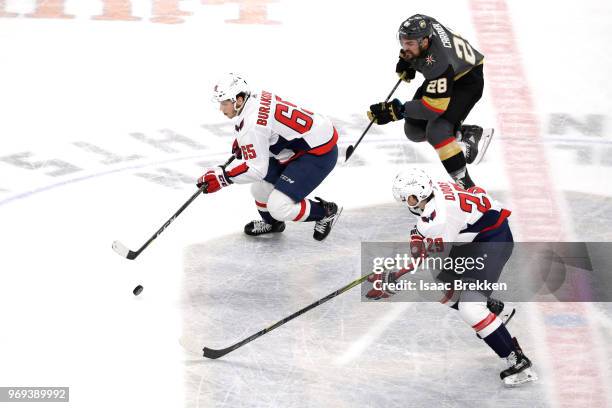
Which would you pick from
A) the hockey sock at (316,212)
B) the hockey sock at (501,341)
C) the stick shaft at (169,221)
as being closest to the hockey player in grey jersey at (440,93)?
the hockey sock at (316,212)

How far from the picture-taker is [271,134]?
5945 millimetres

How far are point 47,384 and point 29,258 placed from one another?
1217 mm

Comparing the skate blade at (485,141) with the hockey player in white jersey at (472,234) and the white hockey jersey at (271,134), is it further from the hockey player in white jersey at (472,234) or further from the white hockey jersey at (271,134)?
the hockey player in white jersey at (472,234)

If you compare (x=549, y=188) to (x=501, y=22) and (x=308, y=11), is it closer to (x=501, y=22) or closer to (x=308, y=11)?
(x=501, y=22)

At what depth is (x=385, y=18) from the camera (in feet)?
30.9

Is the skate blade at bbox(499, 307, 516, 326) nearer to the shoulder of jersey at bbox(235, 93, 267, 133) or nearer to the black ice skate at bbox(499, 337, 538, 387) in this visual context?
the black ice skate at bbox(499, 337, 538, 387)

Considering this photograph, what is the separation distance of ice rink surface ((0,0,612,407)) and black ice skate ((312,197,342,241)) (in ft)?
0.24

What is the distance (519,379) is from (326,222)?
67.0 inches

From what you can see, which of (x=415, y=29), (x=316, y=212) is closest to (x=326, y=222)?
(x=316, y=212)

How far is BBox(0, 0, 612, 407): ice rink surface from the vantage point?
201 inches

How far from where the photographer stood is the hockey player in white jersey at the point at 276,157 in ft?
19.0

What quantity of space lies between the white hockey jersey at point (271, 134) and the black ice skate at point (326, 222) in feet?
1.09

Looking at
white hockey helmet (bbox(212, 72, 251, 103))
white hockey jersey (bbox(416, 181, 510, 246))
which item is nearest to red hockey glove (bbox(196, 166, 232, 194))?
white hockey helmet (bbox(212, 72, 251, 103))

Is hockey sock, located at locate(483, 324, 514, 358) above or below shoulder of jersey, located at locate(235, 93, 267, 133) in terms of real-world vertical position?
below
